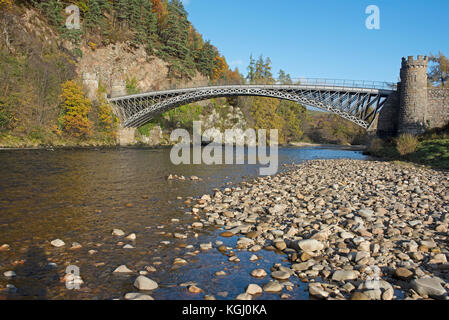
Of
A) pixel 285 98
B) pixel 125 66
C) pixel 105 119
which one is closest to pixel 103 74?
pixel 125 66

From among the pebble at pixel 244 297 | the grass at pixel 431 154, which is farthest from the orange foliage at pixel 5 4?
the grass at pixel 431 154

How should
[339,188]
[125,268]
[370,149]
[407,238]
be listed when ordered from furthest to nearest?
[370,149], [339,188], [407,238], [125,268]

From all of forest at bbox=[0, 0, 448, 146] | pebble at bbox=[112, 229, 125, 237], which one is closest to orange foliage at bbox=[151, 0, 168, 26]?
forest at bbox=[0, 0, 448, 146]

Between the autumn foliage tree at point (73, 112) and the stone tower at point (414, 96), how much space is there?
37.5 m

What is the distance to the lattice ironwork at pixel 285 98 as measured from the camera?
36.8m

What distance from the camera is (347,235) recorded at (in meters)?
6.08

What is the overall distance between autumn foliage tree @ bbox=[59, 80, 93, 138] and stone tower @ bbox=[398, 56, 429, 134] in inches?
1475

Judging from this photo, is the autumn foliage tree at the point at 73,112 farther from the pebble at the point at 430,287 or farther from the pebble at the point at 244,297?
the pebble at the point at 430,287

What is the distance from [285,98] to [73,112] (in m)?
27.5

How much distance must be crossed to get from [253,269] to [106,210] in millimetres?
5343

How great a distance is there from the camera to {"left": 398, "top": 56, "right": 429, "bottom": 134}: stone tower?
31062 mm
